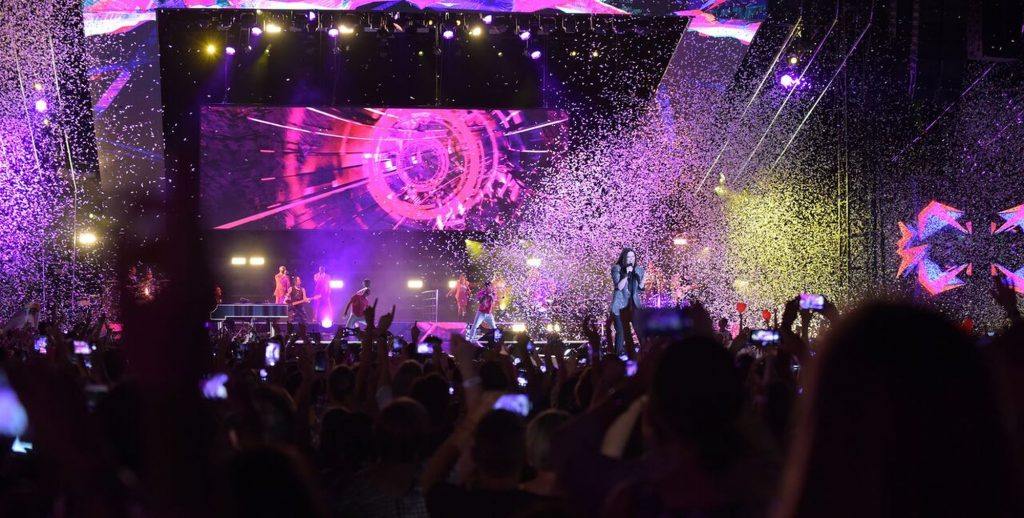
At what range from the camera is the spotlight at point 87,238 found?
1997cm

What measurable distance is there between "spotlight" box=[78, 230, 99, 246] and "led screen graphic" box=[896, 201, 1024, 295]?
52.1ft

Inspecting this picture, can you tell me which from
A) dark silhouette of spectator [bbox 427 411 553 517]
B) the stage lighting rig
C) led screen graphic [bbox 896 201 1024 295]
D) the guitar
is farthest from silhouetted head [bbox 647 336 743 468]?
the guitar

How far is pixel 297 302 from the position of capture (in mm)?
21891

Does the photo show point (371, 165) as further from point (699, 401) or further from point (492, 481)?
point (699, 401)

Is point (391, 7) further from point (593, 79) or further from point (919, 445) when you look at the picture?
point (919, 445)

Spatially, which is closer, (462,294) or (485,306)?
(485,306)

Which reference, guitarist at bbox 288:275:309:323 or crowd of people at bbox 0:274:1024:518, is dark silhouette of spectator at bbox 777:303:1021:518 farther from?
guitarist at bbox 288:275:309:323

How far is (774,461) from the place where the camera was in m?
1.93

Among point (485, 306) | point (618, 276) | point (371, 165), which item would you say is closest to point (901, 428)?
point (618, 276)

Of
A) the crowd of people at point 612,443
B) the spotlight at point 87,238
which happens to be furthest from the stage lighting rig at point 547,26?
the crowd of people at point 612,443

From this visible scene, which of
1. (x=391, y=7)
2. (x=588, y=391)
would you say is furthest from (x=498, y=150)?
(x=588, y=391)

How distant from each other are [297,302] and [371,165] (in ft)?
13.6

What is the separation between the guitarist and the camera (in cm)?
2186

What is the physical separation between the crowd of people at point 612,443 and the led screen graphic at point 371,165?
622 inches
